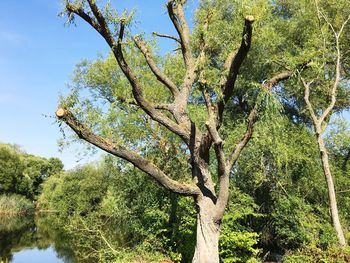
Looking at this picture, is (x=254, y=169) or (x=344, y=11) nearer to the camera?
(x=254, y=169)

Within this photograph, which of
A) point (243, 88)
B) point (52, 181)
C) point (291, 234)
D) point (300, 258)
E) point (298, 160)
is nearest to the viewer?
point (300, 258)

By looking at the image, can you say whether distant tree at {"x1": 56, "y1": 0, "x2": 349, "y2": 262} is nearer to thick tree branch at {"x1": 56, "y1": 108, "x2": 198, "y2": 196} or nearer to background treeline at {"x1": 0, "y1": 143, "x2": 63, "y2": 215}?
thick tree branch at {"x1": 56, "y1": 108, "x2": 198, "y2": 196}

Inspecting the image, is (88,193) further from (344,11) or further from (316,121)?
(344,11)

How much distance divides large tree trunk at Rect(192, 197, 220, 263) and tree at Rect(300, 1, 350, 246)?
25.8 ft

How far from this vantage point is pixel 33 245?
2997 centimetres

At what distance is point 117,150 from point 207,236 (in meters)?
3.01

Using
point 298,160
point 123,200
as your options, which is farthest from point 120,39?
point 298,160

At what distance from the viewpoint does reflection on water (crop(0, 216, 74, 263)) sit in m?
24.3

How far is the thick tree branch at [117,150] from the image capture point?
9000 millimetres

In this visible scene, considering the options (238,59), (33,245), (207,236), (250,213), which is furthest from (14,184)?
(238,59)

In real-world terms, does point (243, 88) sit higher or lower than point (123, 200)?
higher

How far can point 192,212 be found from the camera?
611 inches

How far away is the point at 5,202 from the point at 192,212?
137ft

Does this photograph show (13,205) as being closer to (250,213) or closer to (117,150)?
(250,213)
